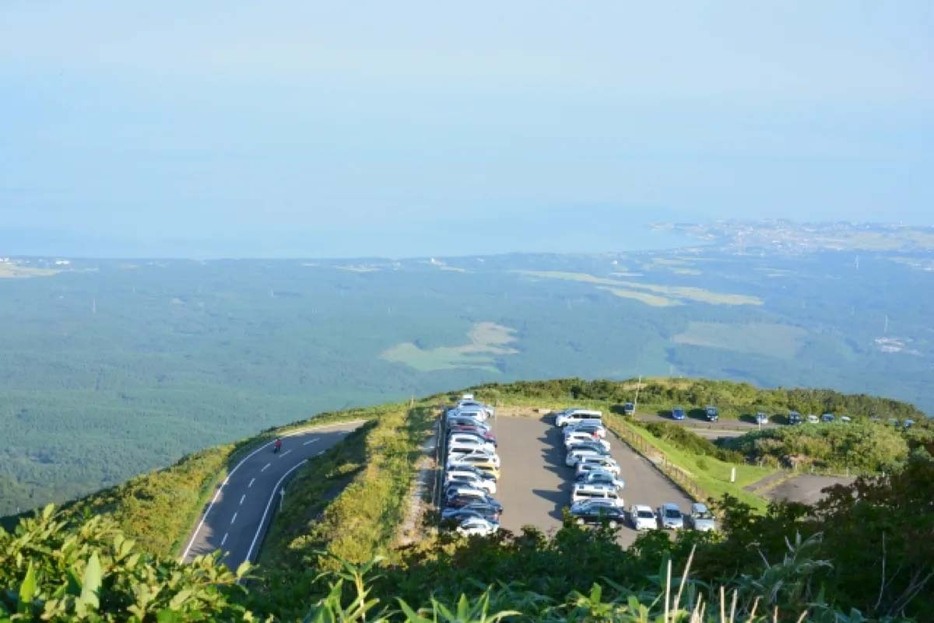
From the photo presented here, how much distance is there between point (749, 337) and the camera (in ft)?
376

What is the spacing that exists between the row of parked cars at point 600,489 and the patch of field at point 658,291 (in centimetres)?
10687

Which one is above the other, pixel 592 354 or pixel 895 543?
pixel 895 543

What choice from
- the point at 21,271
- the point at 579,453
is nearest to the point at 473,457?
the point at 579,453

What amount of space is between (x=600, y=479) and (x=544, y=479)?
1.73m

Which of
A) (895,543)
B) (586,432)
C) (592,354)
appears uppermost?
(895,543)

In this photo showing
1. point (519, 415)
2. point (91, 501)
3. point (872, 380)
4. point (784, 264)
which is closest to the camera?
point (91, 501)

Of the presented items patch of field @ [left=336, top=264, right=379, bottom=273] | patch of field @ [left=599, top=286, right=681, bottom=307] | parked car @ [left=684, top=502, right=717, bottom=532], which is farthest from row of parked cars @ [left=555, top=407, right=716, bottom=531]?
patch of field @ [left=336, top=264, right=379, bottom=273]

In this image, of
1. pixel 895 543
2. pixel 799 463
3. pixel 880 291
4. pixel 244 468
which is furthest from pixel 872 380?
pixel 895 543

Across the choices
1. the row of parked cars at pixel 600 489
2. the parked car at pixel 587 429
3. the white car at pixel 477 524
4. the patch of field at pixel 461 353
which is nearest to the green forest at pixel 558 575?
the white car at pixel 477 524

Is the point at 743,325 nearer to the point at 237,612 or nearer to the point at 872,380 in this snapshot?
the point at 872,380

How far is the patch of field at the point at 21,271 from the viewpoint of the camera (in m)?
133

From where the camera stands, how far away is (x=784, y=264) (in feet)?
511

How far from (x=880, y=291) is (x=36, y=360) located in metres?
95.9

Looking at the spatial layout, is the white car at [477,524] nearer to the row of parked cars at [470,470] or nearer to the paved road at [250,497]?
the row of parked cars at [470,470]
